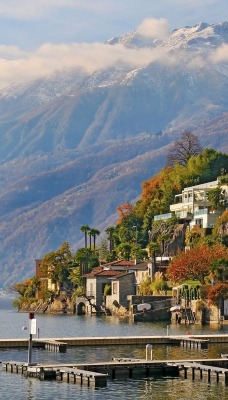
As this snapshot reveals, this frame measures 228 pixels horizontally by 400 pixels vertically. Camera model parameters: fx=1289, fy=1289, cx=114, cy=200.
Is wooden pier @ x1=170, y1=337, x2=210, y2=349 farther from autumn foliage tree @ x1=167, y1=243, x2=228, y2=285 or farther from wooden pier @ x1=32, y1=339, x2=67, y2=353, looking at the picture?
autumn foliage tree @ x1=167, y1=243, x2=228, y2=285

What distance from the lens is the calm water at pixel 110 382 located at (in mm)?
91625

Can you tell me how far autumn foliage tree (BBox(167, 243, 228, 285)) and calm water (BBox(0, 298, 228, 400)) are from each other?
14751 millimetres

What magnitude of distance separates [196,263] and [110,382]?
89.8 meters

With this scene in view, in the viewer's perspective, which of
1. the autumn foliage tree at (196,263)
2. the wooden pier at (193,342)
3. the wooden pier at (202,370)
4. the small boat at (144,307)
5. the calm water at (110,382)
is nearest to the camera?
the calm water at (110,382)

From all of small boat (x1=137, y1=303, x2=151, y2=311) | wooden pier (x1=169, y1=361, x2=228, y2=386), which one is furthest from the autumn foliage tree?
wooden pier (x1=169, y1=361, x2=228, y2=386)

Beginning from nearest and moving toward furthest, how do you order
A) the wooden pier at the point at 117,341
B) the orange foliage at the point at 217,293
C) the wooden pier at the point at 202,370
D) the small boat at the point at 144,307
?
1. the wooden pier at the point at 202,370
2. the wooden pier at the point at 117,341
3. the orange foliage at the point at 217,293
4. the small boat at the point at 144,307

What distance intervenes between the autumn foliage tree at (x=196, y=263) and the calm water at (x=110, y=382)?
1475cm

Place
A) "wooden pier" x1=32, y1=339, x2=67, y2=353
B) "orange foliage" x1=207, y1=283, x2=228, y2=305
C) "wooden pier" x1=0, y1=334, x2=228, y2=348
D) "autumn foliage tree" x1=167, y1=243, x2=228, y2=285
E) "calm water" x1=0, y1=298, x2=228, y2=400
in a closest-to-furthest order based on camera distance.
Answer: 1. "calm water" x1=0, y1=298, x2=228, y2=400
2. "wooden pier" x1=32, y1=339, x2=67, y2=353
3. "wooden pier" x1=0, y1=334, x2=228, y2=348
4. "orange foliage" x1=207, y1=283, x2=228, y2=305
5. "autumn foliage tree" x1=167, y1=243, x2=228, y2=285

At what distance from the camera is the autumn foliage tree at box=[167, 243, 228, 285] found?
18550 centimetres

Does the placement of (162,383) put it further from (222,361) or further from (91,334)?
(91,334)

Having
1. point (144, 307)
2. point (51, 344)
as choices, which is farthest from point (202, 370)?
point (144, 307)

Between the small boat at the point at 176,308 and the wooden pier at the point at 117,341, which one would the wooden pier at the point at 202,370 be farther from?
the small boat at the point at 176,308

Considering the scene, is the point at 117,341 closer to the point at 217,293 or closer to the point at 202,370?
the point at 202,370

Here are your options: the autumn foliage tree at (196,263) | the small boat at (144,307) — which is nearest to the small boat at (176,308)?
the autumn foliage tree at (196,263)
